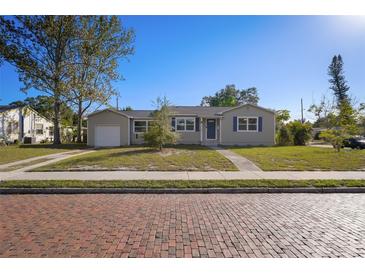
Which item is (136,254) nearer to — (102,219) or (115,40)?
(102,219)

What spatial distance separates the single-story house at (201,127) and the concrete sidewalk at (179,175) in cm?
1187

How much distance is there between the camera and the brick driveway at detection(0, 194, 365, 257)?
3164mm

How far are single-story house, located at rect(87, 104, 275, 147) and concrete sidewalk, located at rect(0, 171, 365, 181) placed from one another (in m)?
11.9

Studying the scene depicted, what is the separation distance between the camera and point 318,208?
202 inches

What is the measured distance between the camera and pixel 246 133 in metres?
21.1

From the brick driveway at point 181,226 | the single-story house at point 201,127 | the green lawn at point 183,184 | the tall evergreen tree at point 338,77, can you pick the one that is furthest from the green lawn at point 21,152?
the tall evergreen tree at point 338,77

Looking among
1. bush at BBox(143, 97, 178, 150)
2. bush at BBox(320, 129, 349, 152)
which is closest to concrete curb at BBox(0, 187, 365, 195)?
bush at BBox(143, 97, 178, 150)

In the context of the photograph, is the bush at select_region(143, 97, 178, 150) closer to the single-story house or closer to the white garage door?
the single-story house

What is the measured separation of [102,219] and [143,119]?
1823cm

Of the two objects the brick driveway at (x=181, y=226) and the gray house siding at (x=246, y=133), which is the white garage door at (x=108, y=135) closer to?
the gray house siding at (x=246, y=133)

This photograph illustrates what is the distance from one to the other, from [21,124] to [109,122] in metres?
14.8

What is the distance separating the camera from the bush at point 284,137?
71.9 ft

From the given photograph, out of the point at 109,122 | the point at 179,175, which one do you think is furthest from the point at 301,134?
the point at 109,122
